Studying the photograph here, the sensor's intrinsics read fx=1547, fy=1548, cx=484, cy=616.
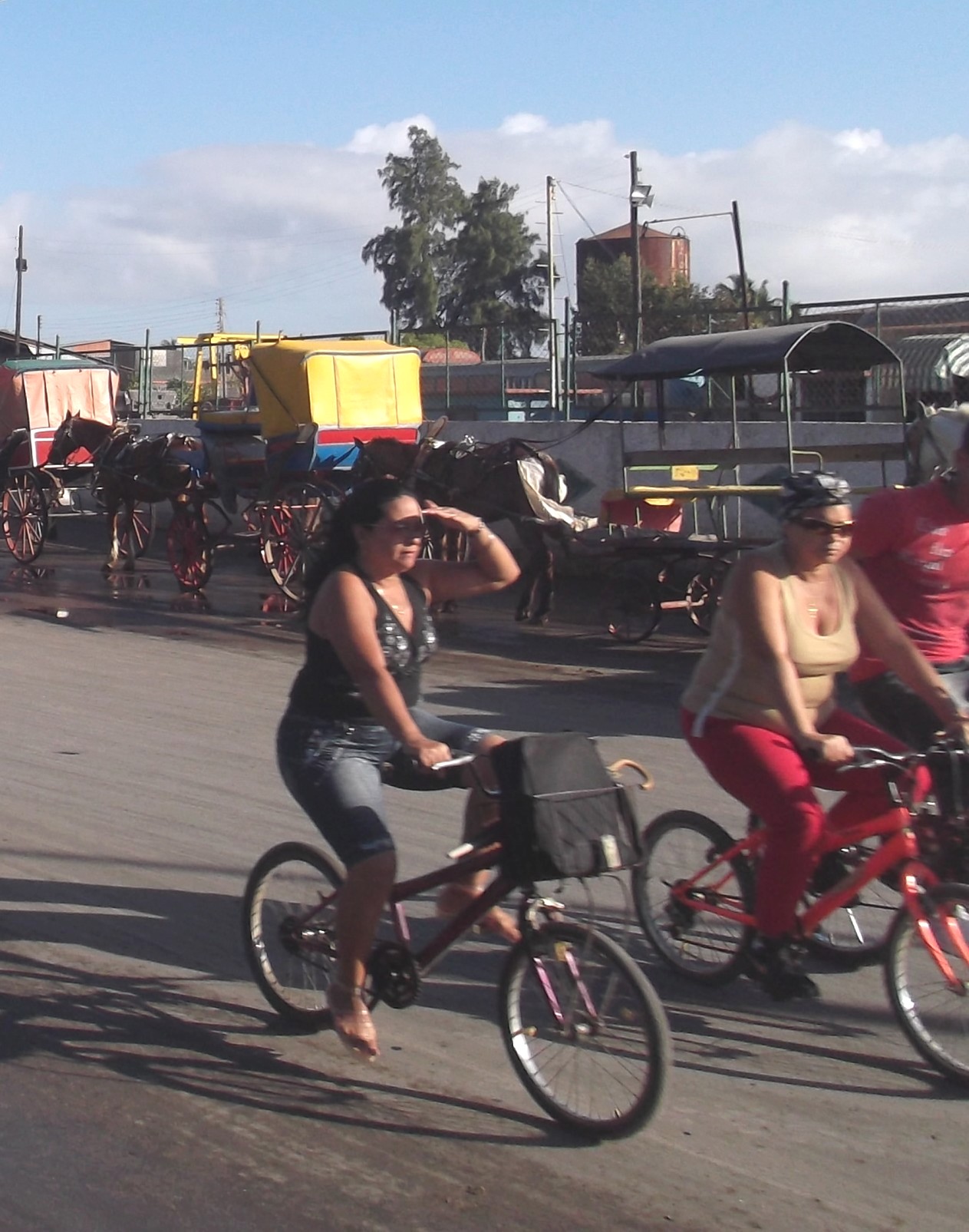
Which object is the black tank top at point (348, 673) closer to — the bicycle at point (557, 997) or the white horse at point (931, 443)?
the bicycle at point (557, 997)

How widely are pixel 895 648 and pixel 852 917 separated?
0.98 meters

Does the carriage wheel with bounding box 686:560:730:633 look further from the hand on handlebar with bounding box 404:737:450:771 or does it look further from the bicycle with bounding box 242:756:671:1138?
the hand on handlebar with bounding box 404:737:450:771

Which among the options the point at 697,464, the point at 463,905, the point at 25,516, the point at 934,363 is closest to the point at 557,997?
the point at 463,905

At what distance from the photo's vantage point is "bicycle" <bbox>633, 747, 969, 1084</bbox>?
4289 millimetres

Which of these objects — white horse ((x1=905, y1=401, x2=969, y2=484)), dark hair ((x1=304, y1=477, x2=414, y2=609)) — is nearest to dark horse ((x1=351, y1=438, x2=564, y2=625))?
white horse ((x1=905, y1=401, x2=969, y2=484))

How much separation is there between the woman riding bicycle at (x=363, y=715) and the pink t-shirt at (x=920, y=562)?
146 centimetres

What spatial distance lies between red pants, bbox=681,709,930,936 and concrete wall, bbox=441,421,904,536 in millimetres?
9180

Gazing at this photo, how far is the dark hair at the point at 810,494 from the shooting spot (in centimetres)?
450

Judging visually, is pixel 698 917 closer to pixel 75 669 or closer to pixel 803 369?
pixel 75 669

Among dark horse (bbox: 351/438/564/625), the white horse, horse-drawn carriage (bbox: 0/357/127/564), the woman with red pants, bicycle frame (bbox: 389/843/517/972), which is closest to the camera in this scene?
bicycle frame (bbox: 389/843/517/972)

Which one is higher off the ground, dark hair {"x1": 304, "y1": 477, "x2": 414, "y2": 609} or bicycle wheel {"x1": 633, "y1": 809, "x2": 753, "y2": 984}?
dark hair {"x1": 304, "y1": 477, "x2": 414, "y2": 609}

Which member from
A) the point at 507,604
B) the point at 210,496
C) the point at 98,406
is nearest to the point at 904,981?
the point at 507,604

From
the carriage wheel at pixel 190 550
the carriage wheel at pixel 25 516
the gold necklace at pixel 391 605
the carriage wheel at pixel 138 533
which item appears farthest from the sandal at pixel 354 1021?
the carriage wheel at pixel 25 516

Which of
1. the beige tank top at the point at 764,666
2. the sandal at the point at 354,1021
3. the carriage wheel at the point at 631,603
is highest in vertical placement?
the beige tank top at the point at 764,666
